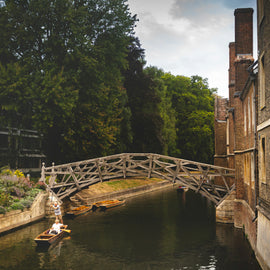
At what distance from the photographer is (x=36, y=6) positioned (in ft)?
84.7

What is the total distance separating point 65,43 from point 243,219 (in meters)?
18.3

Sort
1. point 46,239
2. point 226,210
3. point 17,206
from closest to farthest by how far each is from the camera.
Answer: point 46,239
point 17,206
point 226,210

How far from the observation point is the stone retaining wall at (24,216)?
19.3 m

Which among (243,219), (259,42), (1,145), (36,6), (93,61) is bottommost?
(243,219)

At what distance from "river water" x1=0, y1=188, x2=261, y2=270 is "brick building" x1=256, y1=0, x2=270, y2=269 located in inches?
93.4

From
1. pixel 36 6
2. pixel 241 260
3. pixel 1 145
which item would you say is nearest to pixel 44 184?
pixel 1 145

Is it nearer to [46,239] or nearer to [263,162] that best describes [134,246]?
[46,239]

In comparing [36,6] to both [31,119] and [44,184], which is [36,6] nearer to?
[31,119]

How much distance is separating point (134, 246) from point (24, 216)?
293 inches

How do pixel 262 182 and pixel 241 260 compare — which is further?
pixel 241 260

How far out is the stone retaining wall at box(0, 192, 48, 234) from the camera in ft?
63.2

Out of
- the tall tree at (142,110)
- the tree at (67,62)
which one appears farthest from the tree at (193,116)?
the tree at (67,62)

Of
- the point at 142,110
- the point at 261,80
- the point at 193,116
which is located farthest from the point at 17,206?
the point at 193,116

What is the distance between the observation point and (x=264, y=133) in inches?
500
